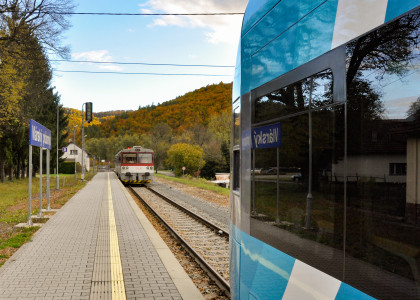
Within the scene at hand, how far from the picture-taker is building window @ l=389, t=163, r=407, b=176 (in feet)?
6.13

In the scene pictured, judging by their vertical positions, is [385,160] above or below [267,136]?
A: below

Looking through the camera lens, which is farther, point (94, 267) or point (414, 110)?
point (94, 267)

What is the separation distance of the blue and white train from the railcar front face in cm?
3240

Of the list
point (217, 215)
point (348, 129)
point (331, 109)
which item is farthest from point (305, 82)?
point (217, 215)

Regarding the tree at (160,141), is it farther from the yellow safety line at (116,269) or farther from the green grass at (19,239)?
A: the yellow safety line at (116,269)

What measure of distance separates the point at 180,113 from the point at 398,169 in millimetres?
114699

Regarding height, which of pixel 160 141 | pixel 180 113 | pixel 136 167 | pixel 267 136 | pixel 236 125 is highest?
pixel 180 113

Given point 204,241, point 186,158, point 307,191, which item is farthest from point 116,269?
point 186,158

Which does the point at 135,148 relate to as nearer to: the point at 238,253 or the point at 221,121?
the point at 238,253

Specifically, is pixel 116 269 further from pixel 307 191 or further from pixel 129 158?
pixel 129 158

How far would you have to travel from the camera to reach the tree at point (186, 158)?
210ft

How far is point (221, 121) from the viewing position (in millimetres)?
82250

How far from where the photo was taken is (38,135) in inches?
468

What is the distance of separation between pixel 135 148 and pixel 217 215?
21269 millimetres
